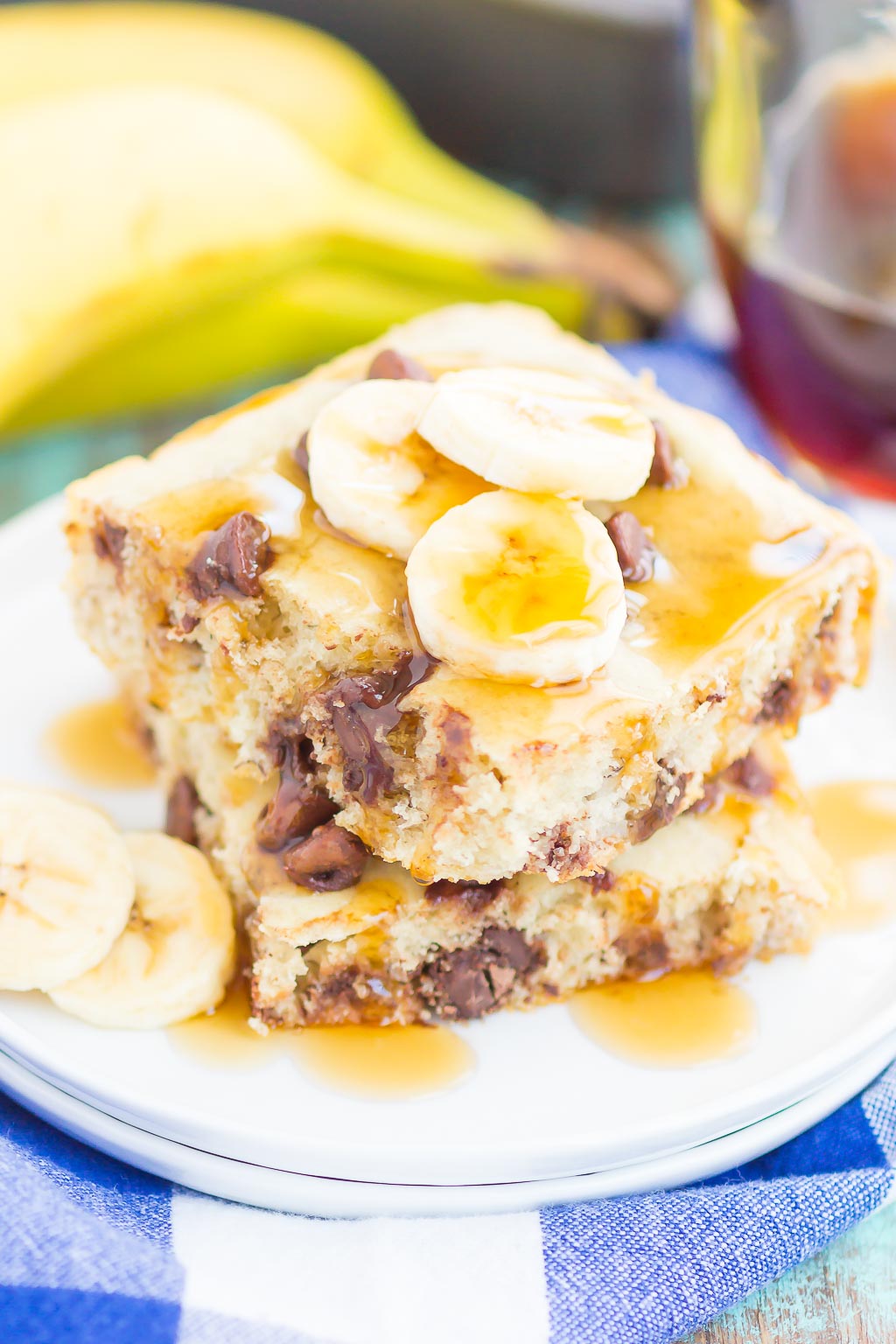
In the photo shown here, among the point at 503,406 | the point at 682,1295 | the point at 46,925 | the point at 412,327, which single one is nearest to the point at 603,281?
the point at 412,327

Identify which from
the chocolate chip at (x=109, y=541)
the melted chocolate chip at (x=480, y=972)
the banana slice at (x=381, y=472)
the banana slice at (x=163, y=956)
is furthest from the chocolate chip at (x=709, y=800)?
the chocolate chip at (x=109, y=541)

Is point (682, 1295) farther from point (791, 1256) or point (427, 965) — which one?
point (427, 965)

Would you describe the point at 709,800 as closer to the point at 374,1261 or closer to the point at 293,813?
the point at 293,813

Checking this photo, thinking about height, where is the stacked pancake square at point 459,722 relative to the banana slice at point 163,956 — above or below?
above

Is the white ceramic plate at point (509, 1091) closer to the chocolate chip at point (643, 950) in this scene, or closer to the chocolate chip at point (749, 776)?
the chocolate chip at point (643, 950)

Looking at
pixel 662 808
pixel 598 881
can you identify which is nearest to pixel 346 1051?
pixel 598 881
